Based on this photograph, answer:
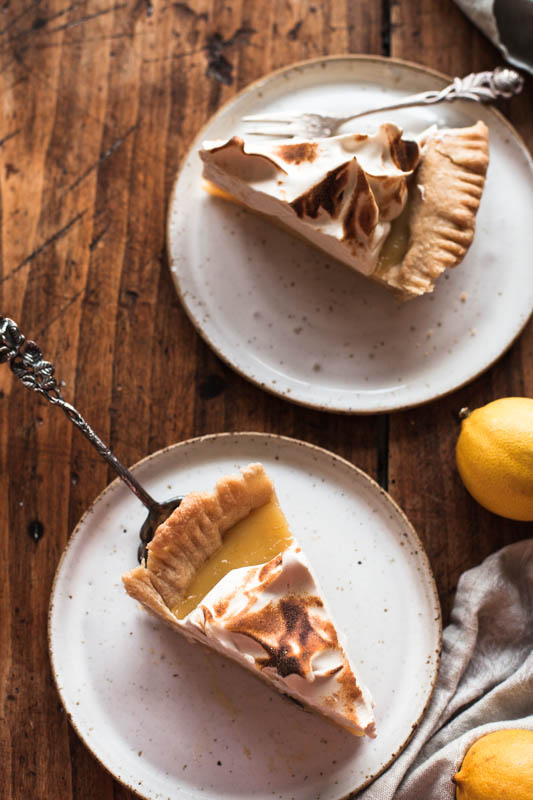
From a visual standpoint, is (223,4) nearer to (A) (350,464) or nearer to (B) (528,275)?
(B) (528,275)

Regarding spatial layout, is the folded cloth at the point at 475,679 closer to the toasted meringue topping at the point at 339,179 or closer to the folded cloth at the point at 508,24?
the toasted meringue topping at the point at 339,179

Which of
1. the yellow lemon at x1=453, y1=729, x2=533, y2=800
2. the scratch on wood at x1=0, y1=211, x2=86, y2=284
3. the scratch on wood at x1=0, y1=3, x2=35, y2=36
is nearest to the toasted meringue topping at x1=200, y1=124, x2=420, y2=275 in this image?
the scratch on wood at x1=0, y1=211, x2=86, y2=284

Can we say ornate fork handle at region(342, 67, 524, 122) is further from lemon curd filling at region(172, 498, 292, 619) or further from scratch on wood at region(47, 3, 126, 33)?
lemon curd filling at region(172, 498, 292, 619)

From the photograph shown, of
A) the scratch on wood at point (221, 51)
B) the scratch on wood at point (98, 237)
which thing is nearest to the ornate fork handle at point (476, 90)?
the scratch on wood at point (221, 51)

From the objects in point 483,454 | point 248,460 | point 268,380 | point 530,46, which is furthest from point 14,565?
point 530,46

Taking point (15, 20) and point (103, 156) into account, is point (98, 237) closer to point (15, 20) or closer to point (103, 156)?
point (103, 156)

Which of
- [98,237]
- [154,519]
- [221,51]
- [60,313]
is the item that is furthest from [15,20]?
[154,519]
